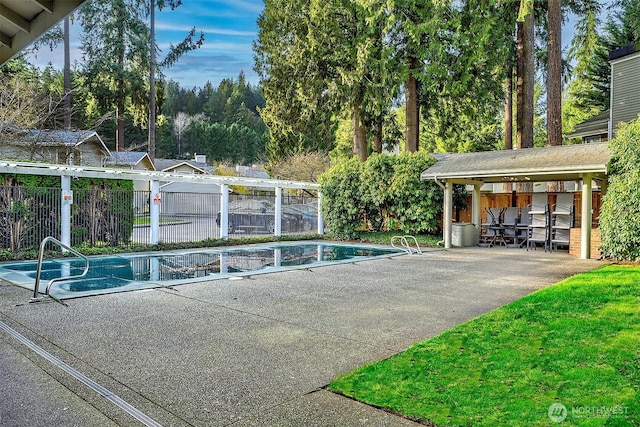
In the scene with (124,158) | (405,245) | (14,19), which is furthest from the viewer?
(124,158)

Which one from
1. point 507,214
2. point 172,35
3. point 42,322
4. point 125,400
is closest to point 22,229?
point 42,322

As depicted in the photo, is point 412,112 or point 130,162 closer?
point 412,112

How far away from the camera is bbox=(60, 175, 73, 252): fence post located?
1270 cm

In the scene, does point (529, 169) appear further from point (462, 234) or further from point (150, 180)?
point (150, 180)

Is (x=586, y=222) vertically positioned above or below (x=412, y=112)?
below

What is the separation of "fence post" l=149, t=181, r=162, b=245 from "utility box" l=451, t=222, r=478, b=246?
9771 mm

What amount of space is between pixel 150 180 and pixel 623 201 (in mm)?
13176

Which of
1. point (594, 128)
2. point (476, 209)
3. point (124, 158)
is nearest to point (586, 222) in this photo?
point (476, 209)

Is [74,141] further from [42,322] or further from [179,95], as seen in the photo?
[179,95]

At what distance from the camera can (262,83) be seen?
2494 centimetres

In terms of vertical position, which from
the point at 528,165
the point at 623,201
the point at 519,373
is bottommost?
the point at 519,373

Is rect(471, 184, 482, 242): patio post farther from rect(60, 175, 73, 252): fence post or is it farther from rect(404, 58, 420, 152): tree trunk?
rect(60, 175, 73, 252): fence post

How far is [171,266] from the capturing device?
11.0 m

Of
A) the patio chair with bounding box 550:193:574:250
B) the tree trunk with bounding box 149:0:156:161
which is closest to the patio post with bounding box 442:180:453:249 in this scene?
the patio chair with bounding box 550:193:574:250
